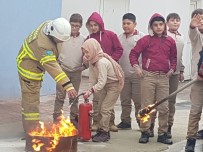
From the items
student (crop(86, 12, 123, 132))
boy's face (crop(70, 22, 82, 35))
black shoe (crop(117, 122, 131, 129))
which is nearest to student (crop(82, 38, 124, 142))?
student (crop(86, 12, 123, 132))

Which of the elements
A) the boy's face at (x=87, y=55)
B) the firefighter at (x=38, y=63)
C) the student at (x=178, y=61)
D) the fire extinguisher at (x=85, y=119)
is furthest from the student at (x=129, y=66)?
the firefighter at (x=38, y=63)

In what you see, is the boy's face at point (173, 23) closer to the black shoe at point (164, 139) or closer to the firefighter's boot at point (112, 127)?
the black shoe at point (164, 139)

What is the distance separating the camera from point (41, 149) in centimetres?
565

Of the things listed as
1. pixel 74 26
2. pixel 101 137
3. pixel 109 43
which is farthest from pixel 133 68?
pixel 101 137

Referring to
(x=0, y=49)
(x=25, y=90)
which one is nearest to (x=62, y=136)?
(x=25, y=90)

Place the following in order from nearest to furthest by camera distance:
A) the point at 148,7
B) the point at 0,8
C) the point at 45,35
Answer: the point at 45,35, the point at 0,8, the point at 148,7

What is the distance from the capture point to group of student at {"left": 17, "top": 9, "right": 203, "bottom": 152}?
22.7 feet

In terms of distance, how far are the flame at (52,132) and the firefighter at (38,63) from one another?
0.96 feet

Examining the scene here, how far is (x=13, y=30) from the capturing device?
9945 millimetres

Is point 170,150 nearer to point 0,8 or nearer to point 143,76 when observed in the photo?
point 143,76

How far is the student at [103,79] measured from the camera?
23.0 ft

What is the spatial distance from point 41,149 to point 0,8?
4693 millimetres

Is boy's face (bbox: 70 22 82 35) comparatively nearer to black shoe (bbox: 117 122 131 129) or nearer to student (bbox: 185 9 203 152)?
black shoe (bbox: 117 122 131 129)

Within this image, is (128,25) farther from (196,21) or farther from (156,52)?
(196,21)
